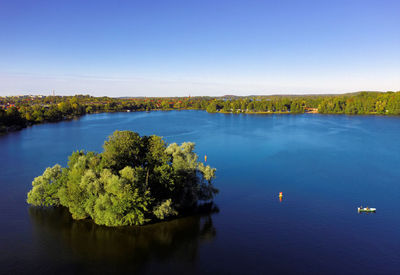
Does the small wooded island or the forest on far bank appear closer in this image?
the small wooded island

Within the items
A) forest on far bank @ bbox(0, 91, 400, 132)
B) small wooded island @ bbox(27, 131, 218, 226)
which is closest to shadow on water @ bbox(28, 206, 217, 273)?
small wooded island @ bbox(27, 131, 218, 226)

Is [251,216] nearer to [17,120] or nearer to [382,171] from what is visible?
[382,171]

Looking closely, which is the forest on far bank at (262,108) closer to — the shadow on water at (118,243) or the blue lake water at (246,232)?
the blue lake water at (246,232)

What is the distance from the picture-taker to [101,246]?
17.2 m

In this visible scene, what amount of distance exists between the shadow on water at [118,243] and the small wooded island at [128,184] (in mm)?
816

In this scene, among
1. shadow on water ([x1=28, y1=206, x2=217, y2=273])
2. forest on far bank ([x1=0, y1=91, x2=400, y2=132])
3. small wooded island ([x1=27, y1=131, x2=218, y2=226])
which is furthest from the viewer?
forest on far bank ([x1=0, y1=91, x2=400, y2=132])

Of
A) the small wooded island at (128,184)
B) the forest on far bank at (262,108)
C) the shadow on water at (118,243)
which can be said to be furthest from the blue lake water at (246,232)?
the forest on far bank at (262,108)

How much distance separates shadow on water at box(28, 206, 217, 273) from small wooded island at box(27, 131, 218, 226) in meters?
0.82

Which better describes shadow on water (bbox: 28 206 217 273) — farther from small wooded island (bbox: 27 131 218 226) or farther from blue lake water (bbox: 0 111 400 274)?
small wooded island (bbox: 27 131 218 226)

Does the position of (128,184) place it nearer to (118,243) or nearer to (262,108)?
(118,243)

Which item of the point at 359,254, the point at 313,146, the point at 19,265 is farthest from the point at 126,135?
the point at 313,146

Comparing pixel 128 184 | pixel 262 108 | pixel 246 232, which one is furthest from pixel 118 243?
pixel 262 108

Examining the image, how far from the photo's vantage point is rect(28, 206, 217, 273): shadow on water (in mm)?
15516

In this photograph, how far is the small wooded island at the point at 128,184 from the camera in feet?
58.7
